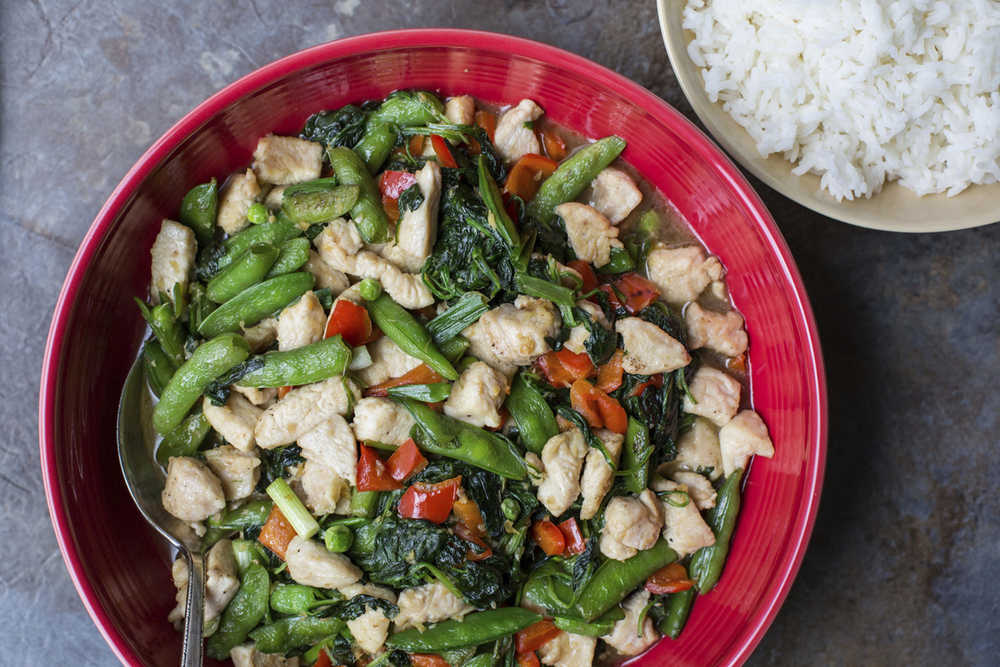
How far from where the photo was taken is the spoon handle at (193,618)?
266 centimetres

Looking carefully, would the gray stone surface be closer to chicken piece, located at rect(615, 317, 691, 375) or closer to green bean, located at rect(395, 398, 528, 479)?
chicken piece, located at rect(615, 317, 691, 375)

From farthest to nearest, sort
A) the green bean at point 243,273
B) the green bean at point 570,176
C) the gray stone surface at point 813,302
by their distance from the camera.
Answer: the gray stone surface at point 813,302, the green bean at point 570,176, the green bean at point 243,273

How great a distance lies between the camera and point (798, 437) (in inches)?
114

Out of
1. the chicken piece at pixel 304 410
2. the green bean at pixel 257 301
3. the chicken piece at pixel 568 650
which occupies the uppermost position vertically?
the green bean at pixel 257 301

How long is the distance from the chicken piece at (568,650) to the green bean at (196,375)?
5.35ft

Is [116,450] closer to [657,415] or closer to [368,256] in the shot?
[368,256]

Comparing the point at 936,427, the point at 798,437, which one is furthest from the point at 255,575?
the point at 936,427

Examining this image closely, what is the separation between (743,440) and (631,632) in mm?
883

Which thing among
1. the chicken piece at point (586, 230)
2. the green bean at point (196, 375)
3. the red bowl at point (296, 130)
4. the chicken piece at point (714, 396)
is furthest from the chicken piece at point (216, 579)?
the chicken piece at point (714, 396)

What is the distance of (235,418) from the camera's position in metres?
2.74

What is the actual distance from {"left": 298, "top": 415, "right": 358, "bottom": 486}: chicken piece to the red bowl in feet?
2.77

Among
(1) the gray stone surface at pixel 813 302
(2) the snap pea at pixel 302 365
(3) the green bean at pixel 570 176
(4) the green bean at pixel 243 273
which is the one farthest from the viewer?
(1) the gray stone surface at pixel 813 302

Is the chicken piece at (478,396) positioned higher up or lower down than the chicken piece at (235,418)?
lower down

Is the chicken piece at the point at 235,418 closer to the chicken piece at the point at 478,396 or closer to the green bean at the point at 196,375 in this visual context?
the green bean at the point at 196,375
